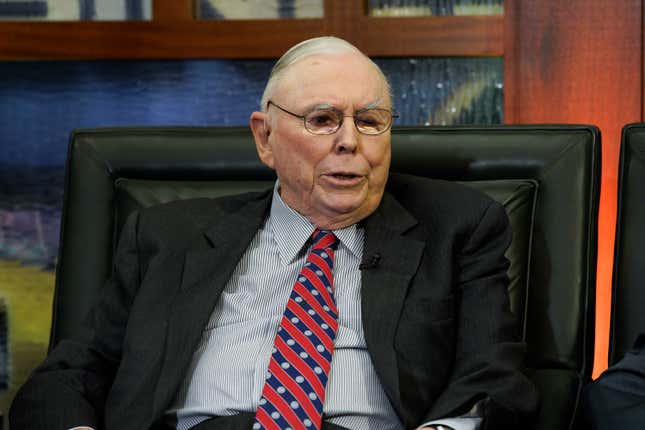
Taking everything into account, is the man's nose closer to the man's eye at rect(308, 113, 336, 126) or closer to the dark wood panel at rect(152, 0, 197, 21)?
the man's eye at rect(308, 113, 336, 126)

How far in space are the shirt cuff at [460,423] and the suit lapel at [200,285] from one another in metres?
0.41

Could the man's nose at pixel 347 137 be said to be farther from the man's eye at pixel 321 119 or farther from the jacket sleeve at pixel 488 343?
the jacket sleeve at pixel 488 343

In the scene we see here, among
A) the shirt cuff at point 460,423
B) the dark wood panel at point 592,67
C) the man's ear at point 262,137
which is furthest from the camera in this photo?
the dark wood panel at point 592,67

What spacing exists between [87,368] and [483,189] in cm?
80

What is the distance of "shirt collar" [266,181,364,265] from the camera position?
1.66 m

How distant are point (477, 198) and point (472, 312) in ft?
0.69

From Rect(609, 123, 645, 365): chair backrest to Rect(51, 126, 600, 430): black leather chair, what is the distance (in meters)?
0.04

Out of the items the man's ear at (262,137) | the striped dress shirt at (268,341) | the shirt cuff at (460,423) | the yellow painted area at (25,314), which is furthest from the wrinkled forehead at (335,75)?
the yellow painted area at (25,314)

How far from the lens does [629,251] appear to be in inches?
67.5

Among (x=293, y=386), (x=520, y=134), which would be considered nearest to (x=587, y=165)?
(x=520, y=134)

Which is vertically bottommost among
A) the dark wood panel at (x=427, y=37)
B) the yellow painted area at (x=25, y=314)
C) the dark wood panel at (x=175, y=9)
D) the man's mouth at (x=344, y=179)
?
the yellow painted area at (x=25, y=314)

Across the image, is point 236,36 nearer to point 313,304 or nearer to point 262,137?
point 262,137

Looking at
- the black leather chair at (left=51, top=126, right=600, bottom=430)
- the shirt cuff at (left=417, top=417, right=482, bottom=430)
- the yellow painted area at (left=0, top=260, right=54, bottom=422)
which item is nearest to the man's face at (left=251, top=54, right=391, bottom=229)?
the black leather chair at (left=51, top=126, right=600, bottom=430)

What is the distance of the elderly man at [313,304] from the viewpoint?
148 centimetres
